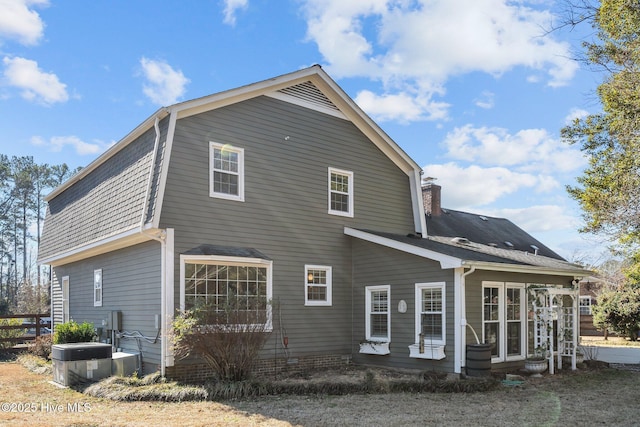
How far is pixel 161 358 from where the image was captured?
10969 millimetres

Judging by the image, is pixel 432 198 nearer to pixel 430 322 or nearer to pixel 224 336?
pixel 430 322

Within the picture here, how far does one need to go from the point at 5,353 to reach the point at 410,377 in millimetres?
13368

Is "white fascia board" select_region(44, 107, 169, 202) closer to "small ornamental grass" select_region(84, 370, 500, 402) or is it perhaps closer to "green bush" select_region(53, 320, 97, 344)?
"green bush" select_region(53, 320, 97, 344)

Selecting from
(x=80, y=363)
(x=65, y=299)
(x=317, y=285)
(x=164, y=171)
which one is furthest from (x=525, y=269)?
(x=65, y=299)

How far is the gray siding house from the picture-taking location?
1148 cm

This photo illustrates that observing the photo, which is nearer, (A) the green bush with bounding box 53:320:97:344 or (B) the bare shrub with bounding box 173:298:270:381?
(B) the bare shrub with bounding box 173:298:270:381

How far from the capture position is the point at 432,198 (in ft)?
69.3

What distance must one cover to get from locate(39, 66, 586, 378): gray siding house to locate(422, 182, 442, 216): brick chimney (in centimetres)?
544

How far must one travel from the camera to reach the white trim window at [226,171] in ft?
40.1

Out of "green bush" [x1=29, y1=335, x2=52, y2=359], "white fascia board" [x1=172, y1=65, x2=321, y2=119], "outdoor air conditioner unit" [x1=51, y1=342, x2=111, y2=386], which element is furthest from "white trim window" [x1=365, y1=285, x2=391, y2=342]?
"green bush" [x1=29, y1=335, x2=52, y2=359]

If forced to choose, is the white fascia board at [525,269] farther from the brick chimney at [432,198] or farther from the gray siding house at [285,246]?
the brick chimney at [432,198]

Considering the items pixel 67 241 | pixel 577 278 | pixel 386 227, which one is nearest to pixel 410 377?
pixel 386 227

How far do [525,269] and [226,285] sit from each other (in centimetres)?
682

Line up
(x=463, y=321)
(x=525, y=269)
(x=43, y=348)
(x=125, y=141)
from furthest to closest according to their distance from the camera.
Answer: (x=43, y=348)
(x=125, y=141)
(x=525, y=269)
(x=463, y=321)
